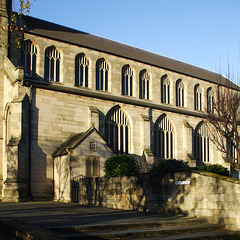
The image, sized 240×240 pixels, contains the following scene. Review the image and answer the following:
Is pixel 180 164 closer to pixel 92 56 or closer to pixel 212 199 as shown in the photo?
pixel 212 199

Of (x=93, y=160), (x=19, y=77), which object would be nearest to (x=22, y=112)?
(x=19, y=77)

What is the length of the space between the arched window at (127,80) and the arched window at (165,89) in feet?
13.7

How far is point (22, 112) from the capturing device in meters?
25.5

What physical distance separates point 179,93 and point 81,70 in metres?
12.4

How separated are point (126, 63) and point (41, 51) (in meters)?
8.75

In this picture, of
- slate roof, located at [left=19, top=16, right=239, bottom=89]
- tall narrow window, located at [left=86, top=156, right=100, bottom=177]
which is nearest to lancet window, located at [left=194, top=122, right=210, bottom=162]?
slate roof, located at [left=19, top=16, right=239, bottom=89]

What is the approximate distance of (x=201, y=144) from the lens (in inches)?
1545

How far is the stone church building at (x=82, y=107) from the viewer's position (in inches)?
992

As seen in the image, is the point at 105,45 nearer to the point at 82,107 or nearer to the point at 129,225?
the point at 82,107

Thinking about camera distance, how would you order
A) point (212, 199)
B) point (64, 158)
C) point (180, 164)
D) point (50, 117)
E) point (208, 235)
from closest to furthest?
1. point (208, 235)
2. point (212, 199)
3. point (180, 164)
4. point (64, 158)
5. point (50, 117)

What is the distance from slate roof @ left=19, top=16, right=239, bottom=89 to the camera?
30.5 metres

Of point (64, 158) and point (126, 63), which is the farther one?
point (126, 63)

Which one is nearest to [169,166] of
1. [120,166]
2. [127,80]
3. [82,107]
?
[120,166]

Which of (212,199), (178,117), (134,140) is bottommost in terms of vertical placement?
(212,199)
